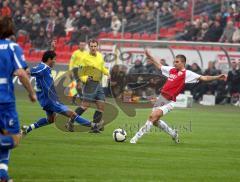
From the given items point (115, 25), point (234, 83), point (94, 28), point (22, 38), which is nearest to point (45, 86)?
point (234, 83)

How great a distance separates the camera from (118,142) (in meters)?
17.8

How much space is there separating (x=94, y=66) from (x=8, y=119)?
11.1m

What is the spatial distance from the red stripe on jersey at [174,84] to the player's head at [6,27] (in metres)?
7.85

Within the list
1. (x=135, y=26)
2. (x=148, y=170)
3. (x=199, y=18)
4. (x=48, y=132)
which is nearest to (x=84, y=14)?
(x=135, y=26)

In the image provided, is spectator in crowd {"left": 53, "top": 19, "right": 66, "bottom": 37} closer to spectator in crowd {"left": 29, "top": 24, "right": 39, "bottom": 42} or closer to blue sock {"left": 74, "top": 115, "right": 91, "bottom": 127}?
spectator in crowd {"left": 29, "top": 24, "right": 39, "bottom": 42}

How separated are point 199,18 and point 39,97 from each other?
73.5ft

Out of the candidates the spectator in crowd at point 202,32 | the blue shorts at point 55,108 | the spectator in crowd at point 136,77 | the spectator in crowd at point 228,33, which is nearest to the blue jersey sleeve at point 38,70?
the blue shorts at point 55,108

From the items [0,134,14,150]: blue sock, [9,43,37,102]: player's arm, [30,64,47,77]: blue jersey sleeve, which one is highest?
[9,43,37,102]: player's arm

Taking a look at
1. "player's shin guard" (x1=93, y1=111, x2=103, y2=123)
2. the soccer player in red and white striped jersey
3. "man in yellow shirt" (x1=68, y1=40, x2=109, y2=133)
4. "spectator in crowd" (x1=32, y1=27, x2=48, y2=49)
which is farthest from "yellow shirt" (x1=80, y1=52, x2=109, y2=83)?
"spectator in crowd" (x1=32, y1=27, x2=48, y2=49)

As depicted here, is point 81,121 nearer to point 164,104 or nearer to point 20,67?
point 164,104

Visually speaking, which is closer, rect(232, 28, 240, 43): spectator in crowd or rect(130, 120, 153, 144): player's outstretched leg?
rect(130, 120, 153, 144): player's outstretched leg

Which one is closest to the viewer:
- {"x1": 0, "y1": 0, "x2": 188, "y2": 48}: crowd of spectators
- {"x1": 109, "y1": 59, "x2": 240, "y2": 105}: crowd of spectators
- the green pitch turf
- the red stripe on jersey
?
the green pitch turf

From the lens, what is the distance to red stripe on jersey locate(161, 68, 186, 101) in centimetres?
1812

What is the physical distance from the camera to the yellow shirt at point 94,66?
71.3 ft
